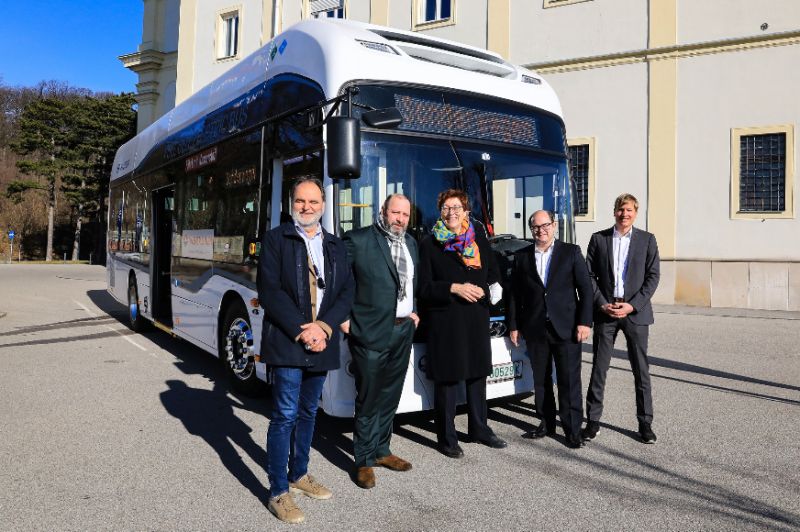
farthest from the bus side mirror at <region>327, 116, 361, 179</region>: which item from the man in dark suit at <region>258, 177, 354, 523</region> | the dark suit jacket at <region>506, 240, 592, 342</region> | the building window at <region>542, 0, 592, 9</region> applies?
the building window at <region>542, 0, 592, 9</region>

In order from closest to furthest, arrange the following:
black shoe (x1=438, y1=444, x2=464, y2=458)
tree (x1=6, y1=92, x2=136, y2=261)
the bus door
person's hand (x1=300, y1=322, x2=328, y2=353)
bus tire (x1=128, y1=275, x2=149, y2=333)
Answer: person's hand (x1=300, y1=322, x2=328, y2=353) < black shoe (x1=438, y1=444, x2=464, y2=458) < the bus door < bus tire (x1=128, y1=275, x2=149, y2=333) < tree (x1=6, y1=92, x2=136, y2=261)

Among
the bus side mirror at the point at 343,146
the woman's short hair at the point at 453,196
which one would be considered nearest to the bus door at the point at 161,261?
the bus side mirror at the point at 343,146

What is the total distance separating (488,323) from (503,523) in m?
1.47

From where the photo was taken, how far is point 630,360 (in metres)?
4.83

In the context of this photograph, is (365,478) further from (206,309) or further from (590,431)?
(206,309)

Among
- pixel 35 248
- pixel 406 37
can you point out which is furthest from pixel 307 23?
pixel 35 248

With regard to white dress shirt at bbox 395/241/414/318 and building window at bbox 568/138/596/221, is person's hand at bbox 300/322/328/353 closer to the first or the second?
white dress shirt at bbox 395/241/414/318

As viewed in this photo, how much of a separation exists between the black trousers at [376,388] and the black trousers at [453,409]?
0.39 m

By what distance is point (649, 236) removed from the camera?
4766 millimetres

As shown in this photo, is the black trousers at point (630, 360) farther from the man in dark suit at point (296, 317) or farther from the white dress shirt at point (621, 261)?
the man in dark suit at point (296, 317)

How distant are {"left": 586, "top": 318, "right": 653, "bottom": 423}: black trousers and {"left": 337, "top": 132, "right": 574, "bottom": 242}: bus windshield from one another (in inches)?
37.4

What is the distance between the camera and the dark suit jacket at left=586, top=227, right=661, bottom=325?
471 centimetres

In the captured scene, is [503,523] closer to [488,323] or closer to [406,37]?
[488,323]

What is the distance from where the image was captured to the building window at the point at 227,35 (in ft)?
83.6
